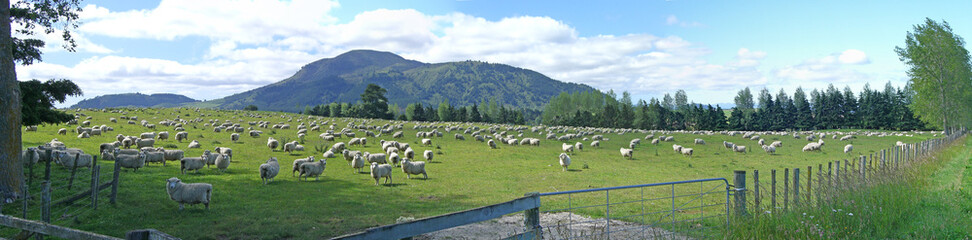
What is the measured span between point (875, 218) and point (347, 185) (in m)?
16.3

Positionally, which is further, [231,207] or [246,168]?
[246,168]

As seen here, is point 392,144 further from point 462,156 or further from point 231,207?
point 231,207

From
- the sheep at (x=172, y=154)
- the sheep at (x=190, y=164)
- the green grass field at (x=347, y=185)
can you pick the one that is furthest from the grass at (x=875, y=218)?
the sheep at (x=172, y=154)

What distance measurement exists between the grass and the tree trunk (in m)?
17.9

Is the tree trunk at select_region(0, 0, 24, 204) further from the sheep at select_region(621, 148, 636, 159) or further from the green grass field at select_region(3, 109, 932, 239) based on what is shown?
the sheep at select_region(621, 148, 636, 159)

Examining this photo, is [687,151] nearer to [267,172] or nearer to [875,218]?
[875,218]

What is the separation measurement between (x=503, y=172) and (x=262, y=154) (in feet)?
51.0

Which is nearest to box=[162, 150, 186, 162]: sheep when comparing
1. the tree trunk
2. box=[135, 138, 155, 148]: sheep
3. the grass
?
box=[135, 138, 155, 148]: sheep

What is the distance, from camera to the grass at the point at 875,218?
7.21 meters

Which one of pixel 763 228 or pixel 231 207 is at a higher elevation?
pixel 763 228

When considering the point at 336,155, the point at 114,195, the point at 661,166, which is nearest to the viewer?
the point at 114,195

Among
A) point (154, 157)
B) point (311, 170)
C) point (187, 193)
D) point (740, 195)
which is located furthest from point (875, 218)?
point (154, 157)

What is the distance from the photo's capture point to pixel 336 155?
29.1 meters

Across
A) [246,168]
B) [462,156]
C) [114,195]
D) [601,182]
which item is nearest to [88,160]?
[246,168]
